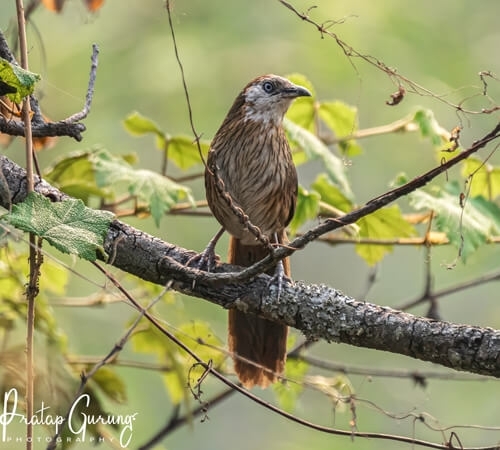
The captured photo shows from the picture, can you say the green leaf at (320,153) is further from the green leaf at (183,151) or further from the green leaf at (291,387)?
the green leaf at (291,387)

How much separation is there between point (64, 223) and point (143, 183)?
0.87m

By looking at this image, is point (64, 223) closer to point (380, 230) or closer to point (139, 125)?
point (139, 125)

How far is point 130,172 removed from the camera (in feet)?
10.6

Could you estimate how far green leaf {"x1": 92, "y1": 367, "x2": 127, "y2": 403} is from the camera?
129 inches

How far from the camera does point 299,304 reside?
104 inches

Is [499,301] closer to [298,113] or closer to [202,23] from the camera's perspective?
[202,23]

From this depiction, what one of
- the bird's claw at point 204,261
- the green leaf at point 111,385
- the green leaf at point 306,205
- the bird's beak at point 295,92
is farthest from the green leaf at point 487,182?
the green leaf at point 111,385

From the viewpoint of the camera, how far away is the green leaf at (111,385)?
3.28 meters

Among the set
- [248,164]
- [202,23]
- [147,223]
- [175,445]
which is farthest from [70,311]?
[248,164]

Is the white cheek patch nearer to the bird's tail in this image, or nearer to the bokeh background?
the bird's tail

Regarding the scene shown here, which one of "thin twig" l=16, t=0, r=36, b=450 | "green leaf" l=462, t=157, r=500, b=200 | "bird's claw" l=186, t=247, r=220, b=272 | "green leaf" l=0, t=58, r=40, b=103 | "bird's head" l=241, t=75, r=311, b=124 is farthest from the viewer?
"bird's head" l=241, t=75, r=311, b=124

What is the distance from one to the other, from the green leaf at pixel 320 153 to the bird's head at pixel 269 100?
346 mm

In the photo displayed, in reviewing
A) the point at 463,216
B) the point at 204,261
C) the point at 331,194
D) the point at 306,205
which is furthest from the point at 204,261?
the point at 463,216

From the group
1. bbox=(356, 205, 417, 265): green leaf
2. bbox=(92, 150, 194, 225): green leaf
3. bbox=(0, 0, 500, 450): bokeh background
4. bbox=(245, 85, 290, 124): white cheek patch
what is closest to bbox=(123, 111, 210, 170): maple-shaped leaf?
bbox=(92, 150, 194, 225): green leaf
